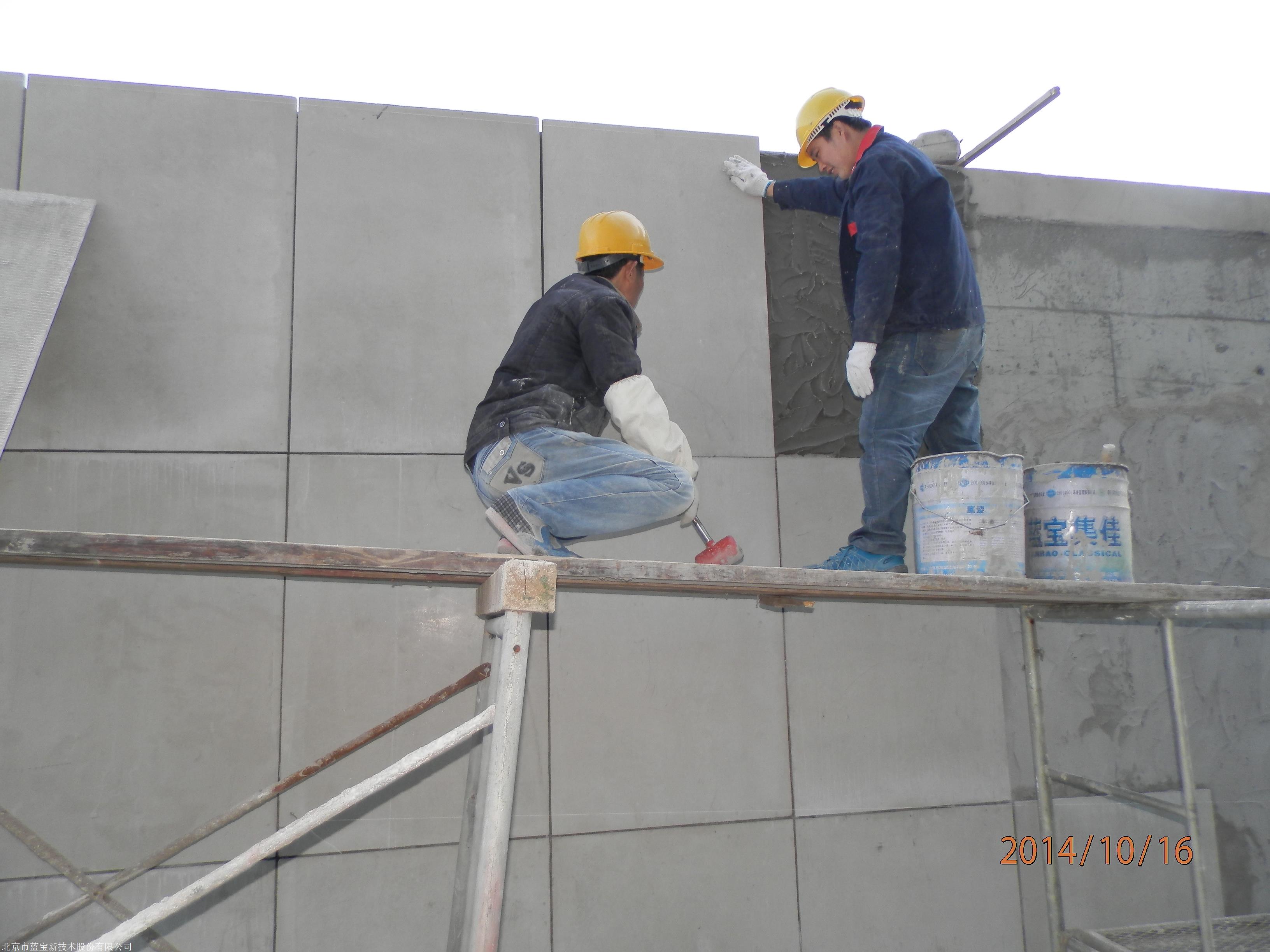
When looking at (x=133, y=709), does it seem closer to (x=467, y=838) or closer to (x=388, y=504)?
(x=388, y=504)

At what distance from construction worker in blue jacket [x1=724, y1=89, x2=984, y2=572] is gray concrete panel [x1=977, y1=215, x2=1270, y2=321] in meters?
0.96

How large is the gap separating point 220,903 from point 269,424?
162 cm

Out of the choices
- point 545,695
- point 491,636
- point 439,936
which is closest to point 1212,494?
point 545,695

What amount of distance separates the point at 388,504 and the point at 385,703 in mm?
714

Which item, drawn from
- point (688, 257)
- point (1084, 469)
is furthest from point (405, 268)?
point (1084, 469)

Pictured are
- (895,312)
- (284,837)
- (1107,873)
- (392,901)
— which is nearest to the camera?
(284,837)

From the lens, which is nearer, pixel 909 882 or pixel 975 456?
pixel 975 456

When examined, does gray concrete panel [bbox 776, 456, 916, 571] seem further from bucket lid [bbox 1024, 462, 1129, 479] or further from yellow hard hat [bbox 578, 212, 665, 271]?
yellow hard hat [bbox 578, 212, 665, 271]

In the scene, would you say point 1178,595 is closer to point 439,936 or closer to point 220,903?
point 439,936

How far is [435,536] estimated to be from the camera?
9.81 ft

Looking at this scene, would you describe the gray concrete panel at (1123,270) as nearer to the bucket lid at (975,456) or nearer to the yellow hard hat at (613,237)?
the bucket lid at (975,456)

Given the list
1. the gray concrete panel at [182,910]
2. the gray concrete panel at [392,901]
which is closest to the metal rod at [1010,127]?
the gray concrete panel at [392,901]

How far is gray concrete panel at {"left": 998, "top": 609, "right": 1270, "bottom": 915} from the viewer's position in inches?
133

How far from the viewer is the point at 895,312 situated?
2.87 m
